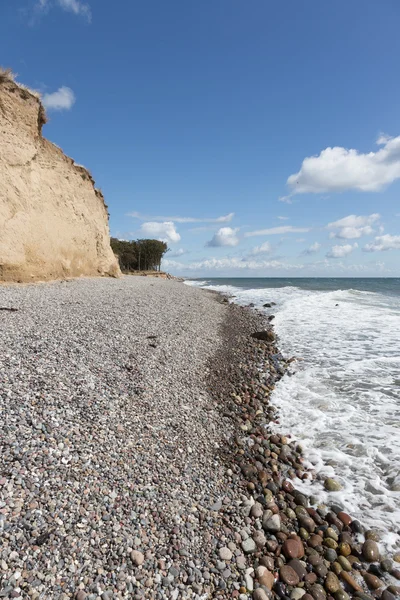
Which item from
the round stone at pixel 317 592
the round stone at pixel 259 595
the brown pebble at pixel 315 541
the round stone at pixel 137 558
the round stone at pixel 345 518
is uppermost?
the round stone at pixel 137 558

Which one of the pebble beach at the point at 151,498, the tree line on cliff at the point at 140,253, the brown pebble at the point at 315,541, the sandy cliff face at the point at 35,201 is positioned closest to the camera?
the pebble beach at the point at 151,498

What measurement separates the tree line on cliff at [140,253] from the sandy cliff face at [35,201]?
45968 millimetres

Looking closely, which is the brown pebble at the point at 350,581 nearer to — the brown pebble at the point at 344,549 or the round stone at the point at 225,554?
the brown pebble at the point at 344,549

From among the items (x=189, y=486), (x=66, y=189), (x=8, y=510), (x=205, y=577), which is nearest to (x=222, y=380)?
(x=189, y=486)

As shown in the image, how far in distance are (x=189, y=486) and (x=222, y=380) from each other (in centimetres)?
380

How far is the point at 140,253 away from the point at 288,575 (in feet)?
232

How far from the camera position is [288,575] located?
10.2ft

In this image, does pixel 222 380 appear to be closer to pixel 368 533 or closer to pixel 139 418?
pixel 139 418

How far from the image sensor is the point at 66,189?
70.7 feet

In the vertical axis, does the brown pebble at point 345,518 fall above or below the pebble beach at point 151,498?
below

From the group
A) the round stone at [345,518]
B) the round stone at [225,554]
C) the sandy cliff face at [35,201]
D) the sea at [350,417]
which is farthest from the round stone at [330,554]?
the sandy cliff face at [35,201]

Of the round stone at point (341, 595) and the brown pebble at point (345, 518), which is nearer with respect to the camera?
the round stone at point (341, 595)

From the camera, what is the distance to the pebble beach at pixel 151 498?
2.76m

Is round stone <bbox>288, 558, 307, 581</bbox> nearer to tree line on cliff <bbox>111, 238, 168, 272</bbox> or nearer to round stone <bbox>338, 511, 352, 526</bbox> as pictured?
round stone <bbox>338, 511, 352, 526</bbox>
